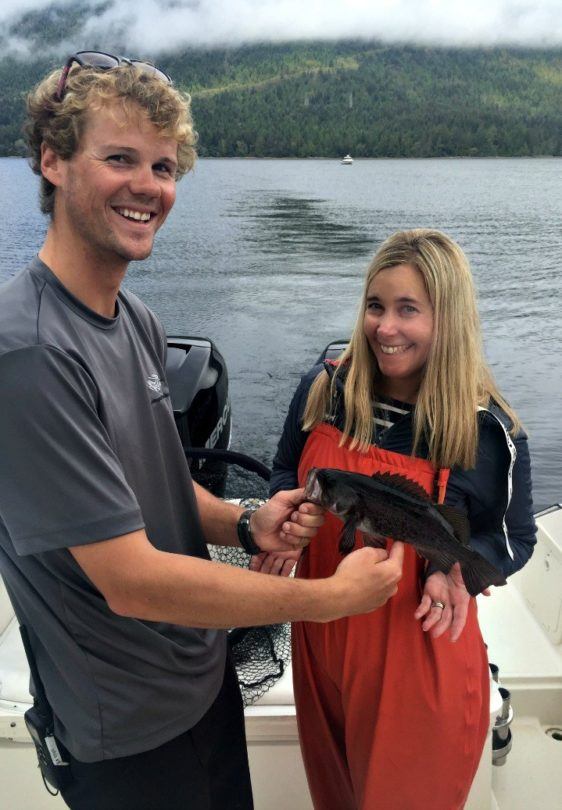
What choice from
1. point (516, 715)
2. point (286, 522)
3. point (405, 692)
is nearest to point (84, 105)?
point (286, 522)

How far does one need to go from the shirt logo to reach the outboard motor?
2.36 m

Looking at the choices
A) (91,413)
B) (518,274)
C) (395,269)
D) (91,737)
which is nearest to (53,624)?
(91,737)

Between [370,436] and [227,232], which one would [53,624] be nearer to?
[370,436]

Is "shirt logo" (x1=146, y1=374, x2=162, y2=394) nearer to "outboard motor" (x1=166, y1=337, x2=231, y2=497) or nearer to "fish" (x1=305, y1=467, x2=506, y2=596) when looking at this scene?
"fish" (x1=305, y1=467, x2=506, y2=596)

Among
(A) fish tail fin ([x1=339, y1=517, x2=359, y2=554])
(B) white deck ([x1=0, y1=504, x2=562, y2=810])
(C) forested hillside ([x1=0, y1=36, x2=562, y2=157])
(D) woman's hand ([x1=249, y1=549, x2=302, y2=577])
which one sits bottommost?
(B) white deck ([x1=0, y1=504, x2=562, y2=810])

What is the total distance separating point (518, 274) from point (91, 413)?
26761mm

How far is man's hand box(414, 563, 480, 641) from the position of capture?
213 centimetres

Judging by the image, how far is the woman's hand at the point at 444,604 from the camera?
6.98 ft

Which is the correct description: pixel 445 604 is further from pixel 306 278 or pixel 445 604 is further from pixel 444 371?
pixel 306 278

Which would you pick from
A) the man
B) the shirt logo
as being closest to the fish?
the man

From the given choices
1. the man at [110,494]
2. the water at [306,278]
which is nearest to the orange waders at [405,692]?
the man at [110,494]

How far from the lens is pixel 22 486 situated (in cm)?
146

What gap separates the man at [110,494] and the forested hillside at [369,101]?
90131mm

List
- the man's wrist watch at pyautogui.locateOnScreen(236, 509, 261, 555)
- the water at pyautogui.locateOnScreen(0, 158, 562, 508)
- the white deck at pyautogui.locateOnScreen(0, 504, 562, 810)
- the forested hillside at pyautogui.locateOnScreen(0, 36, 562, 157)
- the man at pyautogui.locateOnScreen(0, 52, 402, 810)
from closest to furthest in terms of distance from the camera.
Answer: the man at pyautogui.locateOnScreen(0, 52, 402, 810) → the man's wrist watch at pyautogui.locateOnScreen(236, 509, 261, 555) → the white deck at pyautogui.locateOnScreen(0, 504, 562, 810) → the water at pyautogui.locateOnScreen(0, 158, 562, 508) → the forested hillside at pyautogui.locateOnScreen(0, 36, 562, 157)
